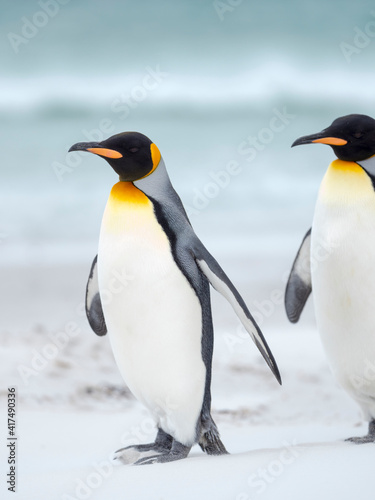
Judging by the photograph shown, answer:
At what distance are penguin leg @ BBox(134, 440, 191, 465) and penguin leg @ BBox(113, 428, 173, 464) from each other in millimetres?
36

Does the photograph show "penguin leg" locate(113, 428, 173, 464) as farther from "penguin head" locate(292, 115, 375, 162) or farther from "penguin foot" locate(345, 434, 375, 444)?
"penguin head" locate(292, 115, 375, 162)

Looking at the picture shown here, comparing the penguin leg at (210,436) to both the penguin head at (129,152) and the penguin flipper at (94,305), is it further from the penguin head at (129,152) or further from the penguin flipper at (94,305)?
the penguin head at (129,152)

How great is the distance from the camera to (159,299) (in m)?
2.41

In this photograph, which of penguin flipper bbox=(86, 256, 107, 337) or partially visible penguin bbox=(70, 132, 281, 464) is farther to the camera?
penguin flipper bbox=(86, 256, 107, 337)

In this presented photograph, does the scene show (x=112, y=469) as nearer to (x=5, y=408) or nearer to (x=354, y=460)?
(x=354, y=460)

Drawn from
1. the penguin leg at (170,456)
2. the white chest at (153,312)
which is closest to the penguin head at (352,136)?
the white chest at (153,312)

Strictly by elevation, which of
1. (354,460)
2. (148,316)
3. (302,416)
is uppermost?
(148,316)

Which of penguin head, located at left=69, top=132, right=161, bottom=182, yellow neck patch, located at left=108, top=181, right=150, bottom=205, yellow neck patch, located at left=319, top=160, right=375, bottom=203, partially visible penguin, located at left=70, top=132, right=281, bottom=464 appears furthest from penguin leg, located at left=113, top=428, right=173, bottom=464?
yellow neck patch, located at left=319, top=160, right=375, bottom=203

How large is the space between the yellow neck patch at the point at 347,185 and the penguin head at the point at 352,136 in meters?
0.06

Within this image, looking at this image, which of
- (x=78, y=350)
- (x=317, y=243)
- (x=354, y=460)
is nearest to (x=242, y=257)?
(x=78, y=350)

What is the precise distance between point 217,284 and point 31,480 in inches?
34.7

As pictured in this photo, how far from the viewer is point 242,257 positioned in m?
8.59

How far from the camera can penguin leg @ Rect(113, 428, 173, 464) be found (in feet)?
8.19

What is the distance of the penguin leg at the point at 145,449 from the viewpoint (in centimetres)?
250
